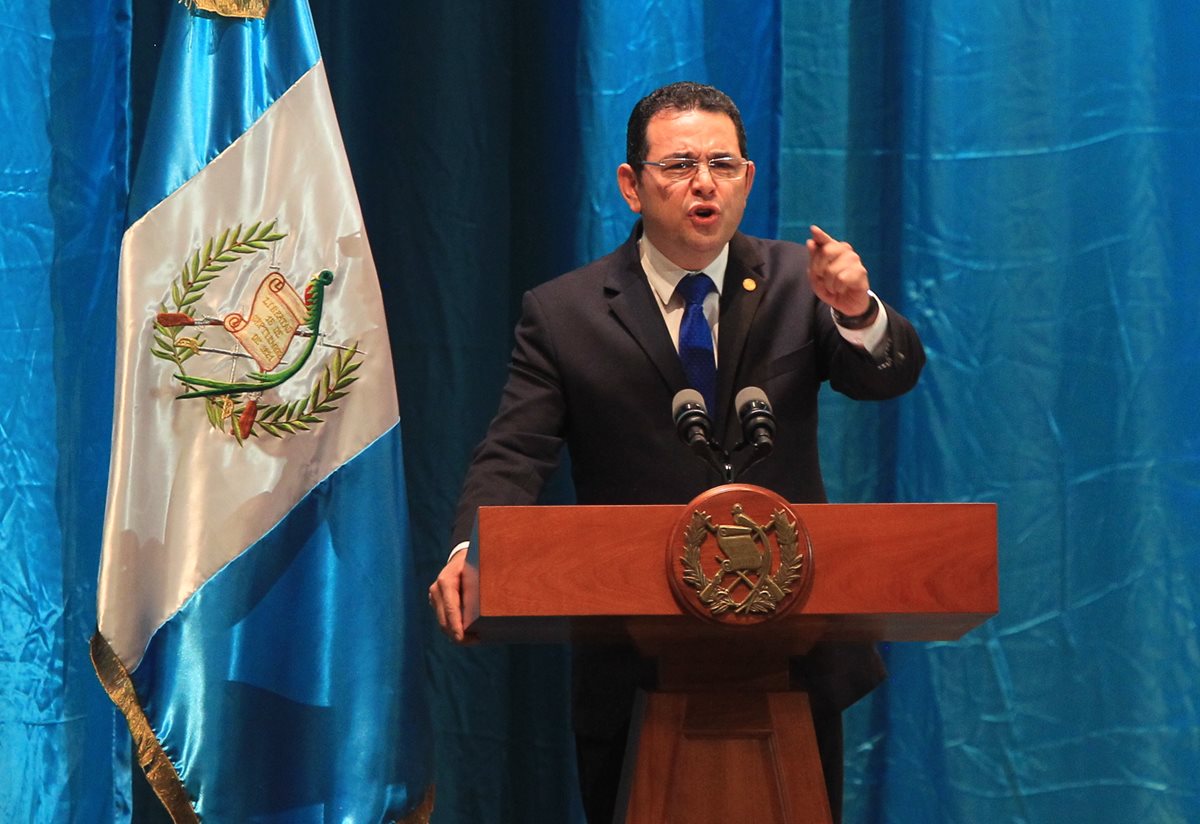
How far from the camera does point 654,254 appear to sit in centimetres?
265

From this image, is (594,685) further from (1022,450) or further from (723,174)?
(1022,450)

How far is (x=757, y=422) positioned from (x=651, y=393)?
0.60 metres

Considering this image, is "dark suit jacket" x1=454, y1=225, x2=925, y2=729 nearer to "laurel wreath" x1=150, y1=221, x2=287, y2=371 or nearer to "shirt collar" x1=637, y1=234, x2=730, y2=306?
"shirt collar" x1=637, y1=234, x2=730, y2=306

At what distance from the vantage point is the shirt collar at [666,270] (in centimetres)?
258

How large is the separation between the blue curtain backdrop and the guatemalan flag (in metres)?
0.44

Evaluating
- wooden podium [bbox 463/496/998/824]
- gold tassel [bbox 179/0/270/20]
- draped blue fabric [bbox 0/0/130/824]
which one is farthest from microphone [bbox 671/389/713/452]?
draped blue fabric [bbox 0/0/130/824]

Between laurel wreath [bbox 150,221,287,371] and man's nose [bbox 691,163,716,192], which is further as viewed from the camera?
laurel wreath [bbox 150,221,287,371]

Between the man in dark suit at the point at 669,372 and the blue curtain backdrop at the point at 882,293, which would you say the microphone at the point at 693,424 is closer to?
the man in dark suit at the point at 669,372

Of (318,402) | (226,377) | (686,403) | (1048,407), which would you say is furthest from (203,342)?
(1048,407)

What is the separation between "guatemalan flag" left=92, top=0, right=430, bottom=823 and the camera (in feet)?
9.27

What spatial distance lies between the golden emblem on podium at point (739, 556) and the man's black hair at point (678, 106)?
952 millimetres

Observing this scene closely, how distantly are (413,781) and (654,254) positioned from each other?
3.51ft

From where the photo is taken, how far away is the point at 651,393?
251cm

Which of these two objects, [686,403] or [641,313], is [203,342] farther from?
[686,403]
